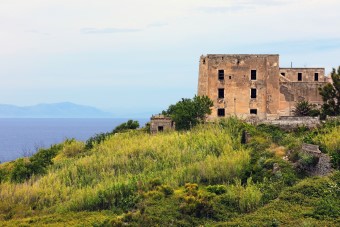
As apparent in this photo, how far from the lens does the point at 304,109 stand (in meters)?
45.2

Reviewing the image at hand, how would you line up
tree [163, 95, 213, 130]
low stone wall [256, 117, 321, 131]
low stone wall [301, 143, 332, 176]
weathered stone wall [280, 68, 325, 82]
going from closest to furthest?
low stone wall [301, 143, 332, 176], low stone wall [256, 117, 321, 131], tree [163, 95, 213, 130], weathered stone wall [280, 68, 325, 82]

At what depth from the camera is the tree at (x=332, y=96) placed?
42094 mm

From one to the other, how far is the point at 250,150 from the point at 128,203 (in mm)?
9008

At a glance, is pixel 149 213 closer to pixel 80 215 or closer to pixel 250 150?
pixel 80 215

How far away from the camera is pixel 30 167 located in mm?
39438

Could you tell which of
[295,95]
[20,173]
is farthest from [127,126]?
[295,95]

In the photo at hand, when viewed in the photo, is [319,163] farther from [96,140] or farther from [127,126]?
[127,126]

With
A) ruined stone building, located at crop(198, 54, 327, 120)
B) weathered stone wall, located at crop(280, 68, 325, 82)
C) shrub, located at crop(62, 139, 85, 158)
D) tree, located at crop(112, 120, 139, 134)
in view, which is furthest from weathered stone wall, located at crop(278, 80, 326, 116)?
shrub, located at crop(62, 139, 85, 158)

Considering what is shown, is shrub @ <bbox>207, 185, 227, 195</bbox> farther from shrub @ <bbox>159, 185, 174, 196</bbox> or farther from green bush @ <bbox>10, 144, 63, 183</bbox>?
green bush @ <bbox>10, 144, 63, 183</bbox>

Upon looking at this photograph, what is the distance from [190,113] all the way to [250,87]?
6.27 meters

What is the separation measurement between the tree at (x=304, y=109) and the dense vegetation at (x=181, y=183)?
15.5 ft

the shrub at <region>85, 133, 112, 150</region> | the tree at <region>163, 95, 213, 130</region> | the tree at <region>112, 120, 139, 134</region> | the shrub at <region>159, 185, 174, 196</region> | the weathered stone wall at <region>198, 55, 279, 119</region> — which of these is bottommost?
the shrub at <region>159, 185, 174, 196</region>

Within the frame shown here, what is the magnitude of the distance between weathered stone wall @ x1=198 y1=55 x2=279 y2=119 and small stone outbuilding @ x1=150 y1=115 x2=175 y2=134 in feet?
13.9

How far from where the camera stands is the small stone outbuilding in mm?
44375
